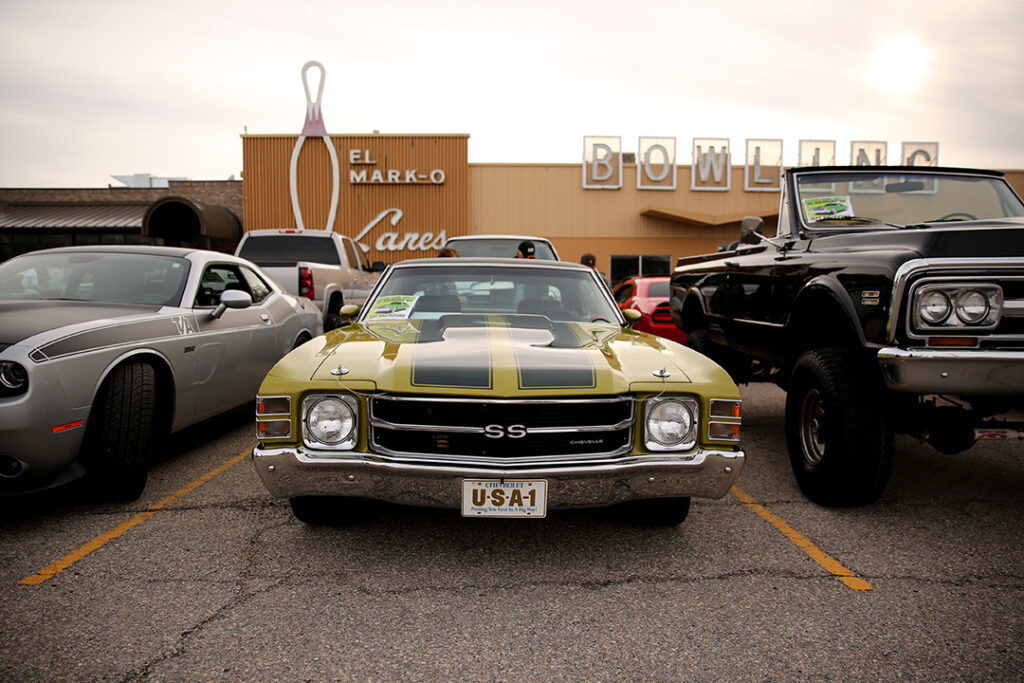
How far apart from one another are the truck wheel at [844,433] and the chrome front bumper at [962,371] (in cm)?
47

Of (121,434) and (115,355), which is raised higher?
(115,355)

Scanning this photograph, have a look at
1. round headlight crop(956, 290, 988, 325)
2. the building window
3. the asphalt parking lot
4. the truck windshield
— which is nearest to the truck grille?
the asphalt parking lot

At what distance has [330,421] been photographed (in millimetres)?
2814

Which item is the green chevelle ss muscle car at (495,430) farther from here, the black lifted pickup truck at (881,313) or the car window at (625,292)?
the car window at (625,292)

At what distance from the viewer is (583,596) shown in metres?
2.73

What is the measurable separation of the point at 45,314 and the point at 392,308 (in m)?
1.88

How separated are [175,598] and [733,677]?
2126mm

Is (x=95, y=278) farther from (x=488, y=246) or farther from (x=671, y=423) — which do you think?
(x=488, y=246)

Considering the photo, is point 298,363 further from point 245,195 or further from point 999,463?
point 245,195

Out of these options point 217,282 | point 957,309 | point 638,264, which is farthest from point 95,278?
point 638,264

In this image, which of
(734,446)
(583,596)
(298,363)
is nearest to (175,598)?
(298,363)

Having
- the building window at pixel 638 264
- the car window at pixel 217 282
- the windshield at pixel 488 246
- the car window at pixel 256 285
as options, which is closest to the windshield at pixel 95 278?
the car window at pixel 217 282

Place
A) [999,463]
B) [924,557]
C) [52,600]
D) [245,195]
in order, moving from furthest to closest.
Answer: [245,195] < [999,463] < [924,557] < [52,600]

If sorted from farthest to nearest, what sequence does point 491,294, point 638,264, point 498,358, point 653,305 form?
1. point 638,264
2. point 653,305
3. point 491,294
4. point 498,358
